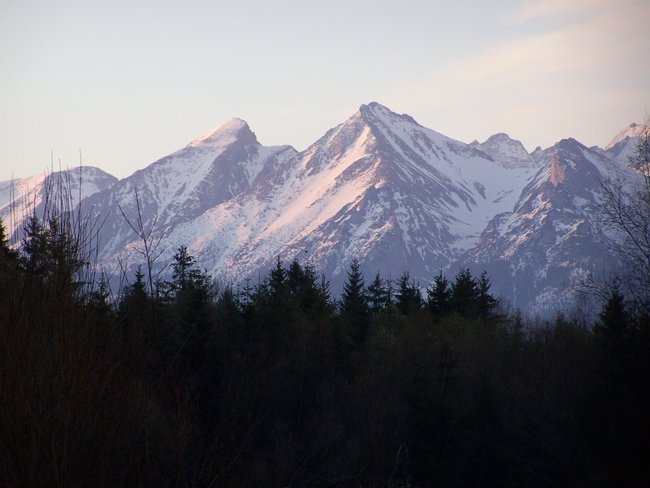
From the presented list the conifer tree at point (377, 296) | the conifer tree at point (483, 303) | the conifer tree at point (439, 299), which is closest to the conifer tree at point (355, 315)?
the conifer tree at point (377, 296)

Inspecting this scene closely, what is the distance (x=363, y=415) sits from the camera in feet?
127

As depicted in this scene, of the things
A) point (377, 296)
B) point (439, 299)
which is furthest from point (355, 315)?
point (377, 296)

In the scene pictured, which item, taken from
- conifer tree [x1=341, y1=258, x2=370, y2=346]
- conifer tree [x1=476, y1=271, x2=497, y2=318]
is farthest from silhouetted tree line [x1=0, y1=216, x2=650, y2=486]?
conifer tree [x1=476, y1=271, x2=497, y2=318]

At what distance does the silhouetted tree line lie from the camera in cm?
667

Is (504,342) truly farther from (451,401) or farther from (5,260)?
(5,260)

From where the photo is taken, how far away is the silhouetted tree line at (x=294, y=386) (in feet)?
21.9

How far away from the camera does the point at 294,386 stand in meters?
41.1

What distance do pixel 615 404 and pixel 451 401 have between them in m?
11.3

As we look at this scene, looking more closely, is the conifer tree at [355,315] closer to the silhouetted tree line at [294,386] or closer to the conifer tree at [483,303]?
the silhouetted tree line at [294,386]

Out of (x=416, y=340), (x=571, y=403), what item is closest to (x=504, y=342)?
(x=416, y=340)

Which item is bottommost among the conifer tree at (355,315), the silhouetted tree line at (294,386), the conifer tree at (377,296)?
the silhouetted tree line at (294,386)

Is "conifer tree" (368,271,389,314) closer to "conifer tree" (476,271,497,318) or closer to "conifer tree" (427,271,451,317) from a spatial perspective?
"conifer tree" (427,271,451,317)

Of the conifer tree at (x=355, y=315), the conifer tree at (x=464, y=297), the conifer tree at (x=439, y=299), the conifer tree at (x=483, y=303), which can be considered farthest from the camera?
the conifer tree at (x=483, y=303)

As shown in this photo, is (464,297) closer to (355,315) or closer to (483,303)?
(483,303)
